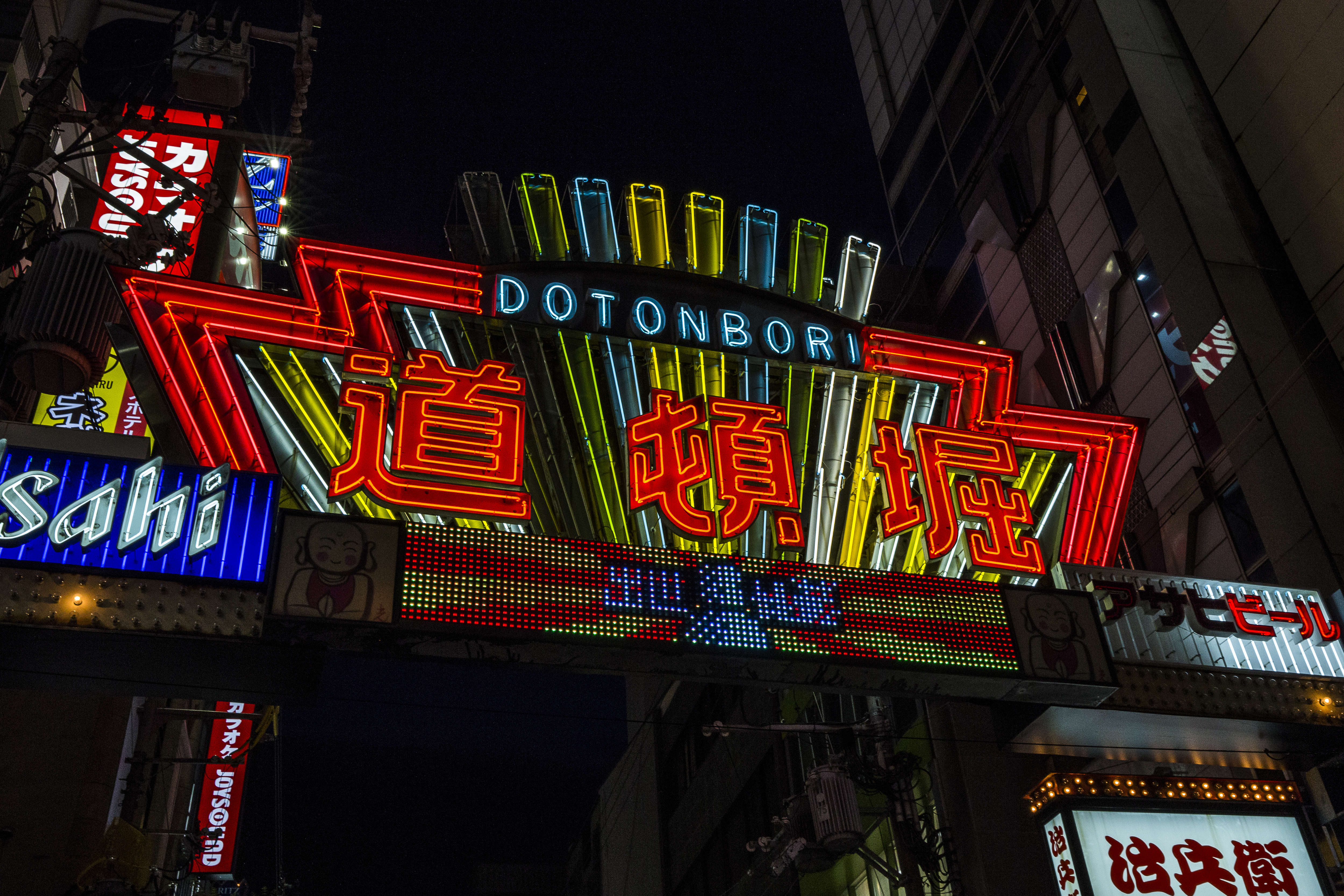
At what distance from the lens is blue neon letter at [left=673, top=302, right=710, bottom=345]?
40.8 ft

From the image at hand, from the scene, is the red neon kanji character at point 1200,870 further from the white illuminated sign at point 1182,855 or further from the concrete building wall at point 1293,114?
the concrete building wall at point 1293,114

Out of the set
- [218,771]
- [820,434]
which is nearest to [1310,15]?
[820,434]

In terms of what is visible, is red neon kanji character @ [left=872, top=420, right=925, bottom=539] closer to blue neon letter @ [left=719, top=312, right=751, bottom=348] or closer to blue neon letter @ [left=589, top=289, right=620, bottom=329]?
blue neon letter @ [left=719, top=312, right=751, bottom=348]

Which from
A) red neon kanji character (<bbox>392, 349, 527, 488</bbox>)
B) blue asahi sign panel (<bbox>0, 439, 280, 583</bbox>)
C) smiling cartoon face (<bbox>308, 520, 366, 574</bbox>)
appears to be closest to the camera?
blue asahi sign panel (<bbox>0, 439, 280, 583</bbox>)

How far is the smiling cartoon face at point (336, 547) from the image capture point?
8.77 meters

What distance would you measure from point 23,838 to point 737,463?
9.17 metres

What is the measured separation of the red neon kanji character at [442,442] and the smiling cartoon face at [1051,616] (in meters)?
4.84

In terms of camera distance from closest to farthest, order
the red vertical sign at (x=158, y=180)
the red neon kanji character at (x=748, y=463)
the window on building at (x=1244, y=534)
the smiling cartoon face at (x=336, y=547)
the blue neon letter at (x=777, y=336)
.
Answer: the smiling cartoon face at (x=336, y=547) < the red neon kanji character at (x=748, y=463) < the blue neon letter at (x=777, y=336) < the window on building at (x=1244, y=534) < the red vertical sign at (x=158, y=180)

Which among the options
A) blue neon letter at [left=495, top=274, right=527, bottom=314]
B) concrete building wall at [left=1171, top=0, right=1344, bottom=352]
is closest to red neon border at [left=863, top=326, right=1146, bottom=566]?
concrete building wall at [left=1171, top=0, right=1344, bottom=352]

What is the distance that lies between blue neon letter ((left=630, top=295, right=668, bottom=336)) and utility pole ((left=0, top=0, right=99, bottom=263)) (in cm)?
582

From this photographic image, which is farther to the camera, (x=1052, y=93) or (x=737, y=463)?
(x=1052, y=93)

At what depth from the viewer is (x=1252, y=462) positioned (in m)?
13.4

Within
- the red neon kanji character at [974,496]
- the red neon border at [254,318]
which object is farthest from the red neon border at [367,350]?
the red neon kanji character at [974,496]

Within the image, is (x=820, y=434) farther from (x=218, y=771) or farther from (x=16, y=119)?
(x=218, y=771)
